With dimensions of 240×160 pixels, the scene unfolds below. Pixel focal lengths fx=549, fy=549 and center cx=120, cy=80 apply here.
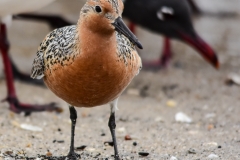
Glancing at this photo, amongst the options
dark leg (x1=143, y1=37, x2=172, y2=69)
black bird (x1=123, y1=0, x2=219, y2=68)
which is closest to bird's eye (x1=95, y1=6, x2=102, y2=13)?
black bird (x1=123, y1=0, x2=219, y2=68)

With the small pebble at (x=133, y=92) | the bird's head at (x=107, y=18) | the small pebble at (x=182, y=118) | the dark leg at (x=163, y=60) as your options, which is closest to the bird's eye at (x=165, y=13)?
the dark leg at (x=163, y=60)

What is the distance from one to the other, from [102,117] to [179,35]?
1.88 metres

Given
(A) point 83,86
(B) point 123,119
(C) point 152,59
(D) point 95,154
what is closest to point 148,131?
(B) point 123,119

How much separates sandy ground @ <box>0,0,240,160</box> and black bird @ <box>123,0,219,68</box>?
1.64ft

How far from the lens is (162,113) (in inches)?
247

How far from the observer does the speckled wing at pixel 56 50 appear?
4078 mm

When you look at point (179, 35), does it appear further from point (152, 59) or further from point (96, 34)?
point (96, 34)

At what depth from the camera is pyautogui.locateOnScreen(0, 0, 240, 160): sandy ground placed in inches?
193

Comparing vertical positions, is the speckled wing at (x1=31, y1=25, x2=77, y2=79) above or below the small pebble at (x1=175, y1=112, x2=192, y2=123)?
above

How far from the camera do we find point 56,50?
4242mm

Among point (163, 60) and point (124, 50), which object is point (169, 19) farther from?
point (124, 50)

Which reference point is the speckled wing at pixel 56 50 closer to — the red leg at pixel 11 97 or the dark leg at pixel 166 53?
the red leg at pixel 11 97

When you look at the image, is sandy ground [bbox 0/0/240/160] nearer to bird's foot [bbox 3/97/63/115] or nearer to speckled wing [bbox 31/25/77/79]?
bird's foot [bbox 3/97/63/115]

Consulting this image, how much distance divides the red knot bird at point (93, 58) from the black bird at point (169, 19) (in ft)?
9.63
